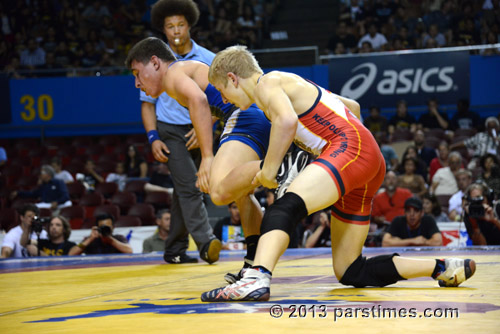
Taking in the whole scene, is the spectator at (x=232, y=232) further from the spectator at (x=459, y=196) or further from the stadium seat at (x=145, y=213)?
the spectator at (x=459, y=196)

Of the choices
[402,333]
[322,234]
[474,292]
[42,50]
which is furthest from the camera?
[42,50]

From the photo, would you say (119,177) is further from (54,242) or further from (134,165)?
(54,242)

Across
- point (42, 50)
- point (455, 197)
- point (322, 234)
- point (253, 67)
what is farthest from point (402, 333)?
point (42, 50)

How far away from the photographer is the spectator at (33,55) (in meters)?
13.5

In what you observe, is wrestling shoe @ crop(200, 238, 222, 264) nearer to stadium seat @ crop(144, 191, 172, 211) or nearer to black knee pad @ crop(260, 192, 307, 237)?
black knee pad @ crop(260, 192, 307, 237)

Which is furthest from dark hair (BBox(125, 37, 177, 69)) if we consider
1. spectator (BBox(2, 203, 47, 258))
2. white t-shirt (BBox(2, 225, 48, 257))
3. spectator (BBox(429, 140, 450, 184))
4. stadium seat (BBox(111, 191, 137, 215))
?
spectator (BBox(429, 140, 450, 184))

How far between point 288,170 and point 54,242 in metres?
4.76

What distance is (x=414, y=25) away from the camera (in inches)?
481

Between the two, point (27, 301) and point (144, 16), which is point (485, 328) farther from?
point (144, 16)

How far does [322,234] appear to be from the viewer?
691 centimetres

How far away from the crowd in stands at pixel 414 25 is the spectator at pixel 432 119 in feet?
4.66

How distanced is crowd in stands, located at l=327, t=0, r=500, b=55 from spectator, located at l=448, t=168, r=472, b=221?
403cm

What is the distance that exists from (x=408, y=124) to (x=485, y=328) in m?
9.10

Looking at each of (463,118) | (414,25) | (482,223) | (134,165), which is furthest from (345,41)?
(482,223)
